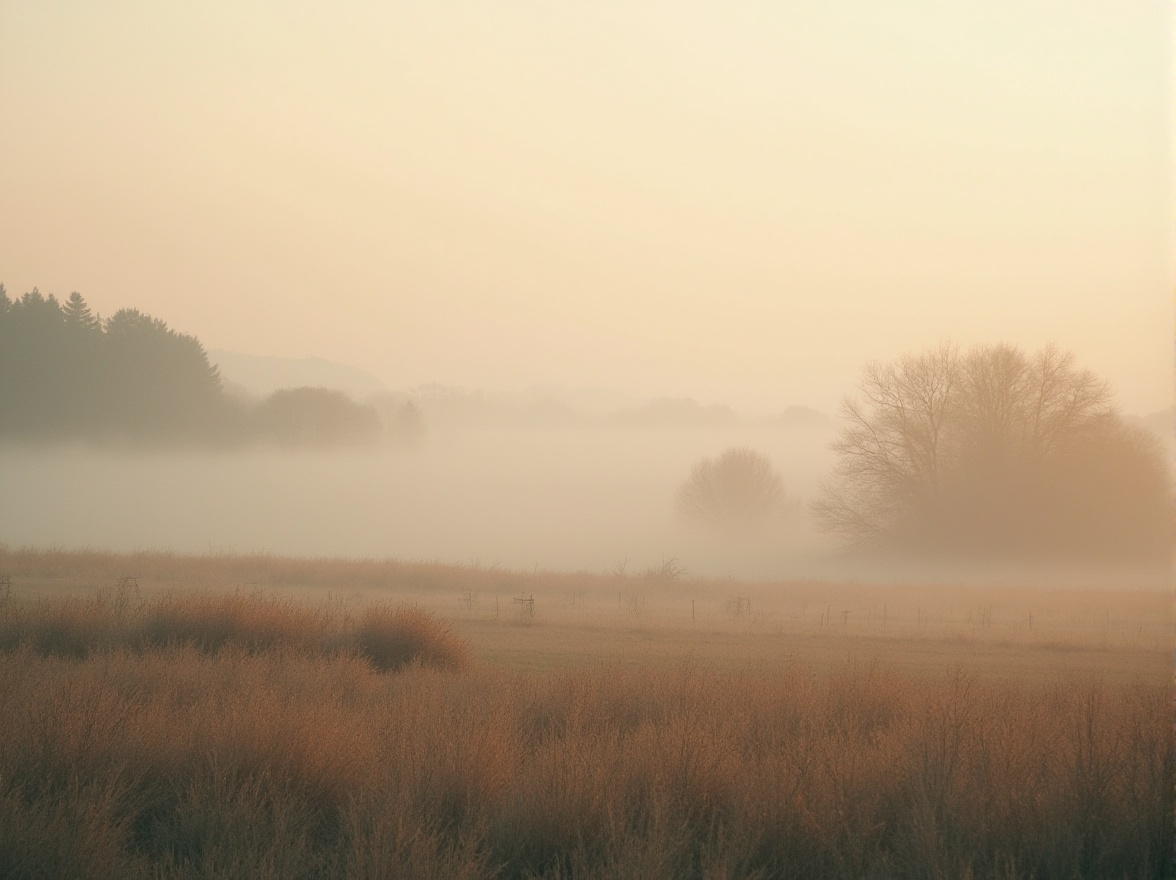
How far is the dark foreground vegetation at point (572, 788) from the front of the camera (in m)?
6.53

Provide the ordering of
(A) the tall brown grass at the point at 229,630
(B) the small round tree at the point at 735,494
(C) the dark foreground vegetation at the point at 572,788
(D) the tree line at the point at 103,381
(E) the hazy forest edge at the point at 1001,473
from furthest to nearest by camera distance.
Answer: (B) the small round tree at the point at 735,494
(D) the tree line at the point at 103,381
(E) the hazy forest edge at the point at 1001,473
(A) the tall brown grass at the point at 229,630
(C) the dark foreground vegetation at the point at 572,788

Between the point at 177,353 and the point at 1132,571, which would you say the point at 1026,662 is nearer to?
the point at 1132,571

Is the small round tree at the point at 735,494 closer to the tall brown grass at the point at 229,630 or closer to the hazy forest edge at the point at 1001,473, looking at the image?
the hazy forest edge at the point at 1001,473

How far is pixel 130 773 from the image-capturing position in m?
8.16

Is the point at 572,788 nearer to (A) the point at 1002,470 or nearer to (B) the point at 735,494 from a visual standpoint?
(A) the point at 1002,470

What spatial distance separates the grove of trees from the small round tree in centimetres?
3180

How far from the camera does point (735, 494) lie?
88.0 meters

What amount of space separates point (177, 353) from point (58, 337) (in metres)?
11.4

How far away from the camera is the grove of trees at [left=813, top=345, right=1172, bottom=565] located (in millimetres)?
51281

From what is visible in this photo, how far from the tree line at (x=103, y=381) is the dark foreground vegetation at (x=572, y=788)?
81946 mm

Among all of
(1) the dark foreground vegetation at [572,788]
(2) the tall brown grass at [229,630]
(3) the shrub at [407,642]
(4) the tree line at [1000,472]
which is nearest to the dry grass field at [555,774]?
(1) the dark foreground vegetation at [572,788]

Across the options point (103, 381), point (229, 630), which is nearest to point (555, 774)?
point (229, 630)

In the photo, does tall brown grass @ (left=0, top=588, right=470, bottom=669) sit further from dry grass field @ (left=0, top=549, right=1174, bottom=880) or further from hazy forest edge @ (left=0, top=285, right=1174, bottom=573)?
hazy forest edge @ (left=0, top=285, right=1174, bottom=573)

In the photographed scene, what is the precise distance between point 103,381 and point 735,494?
62.7 meters
